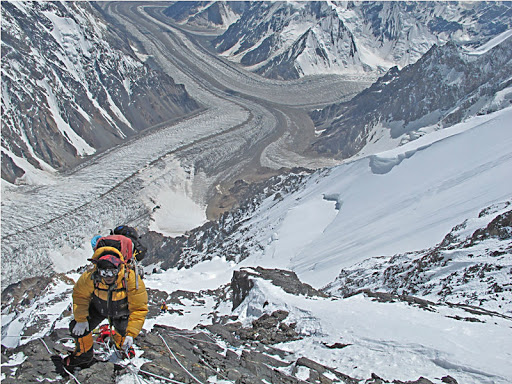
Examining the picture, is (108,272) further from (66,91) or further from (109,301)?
(66,91)

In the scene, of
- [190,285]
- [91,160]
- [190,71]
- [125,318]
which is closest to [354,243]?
[190,285]

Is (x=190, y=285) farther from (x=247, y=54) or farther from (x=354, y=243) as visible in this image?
(x=247, y=54)

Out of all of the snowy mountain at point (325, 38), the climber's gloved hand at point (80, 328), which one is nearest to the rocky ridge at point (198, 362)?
the climber's gloved hand at point (80, 328)

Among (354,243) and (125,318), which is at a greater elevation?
(125,318)

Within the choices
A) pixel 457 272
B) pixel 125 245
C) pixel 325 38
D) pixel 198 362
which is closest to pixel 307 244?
pixel 457 272

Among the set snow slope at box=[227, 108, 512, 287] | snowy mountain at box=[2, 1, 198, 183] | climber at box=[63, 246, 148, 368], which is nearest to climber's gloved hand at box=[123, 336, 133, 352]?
climber at box=[63, 246, 148, 368]

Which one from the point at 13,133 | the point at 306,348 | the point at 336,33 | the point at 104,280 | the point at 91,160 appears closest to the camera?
the point at 104,280

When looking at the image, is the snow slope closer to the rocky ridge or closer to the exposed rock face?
the exposed rock face

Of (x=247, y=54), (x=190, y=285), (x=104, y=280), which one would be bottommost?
(x=190, y=285)
